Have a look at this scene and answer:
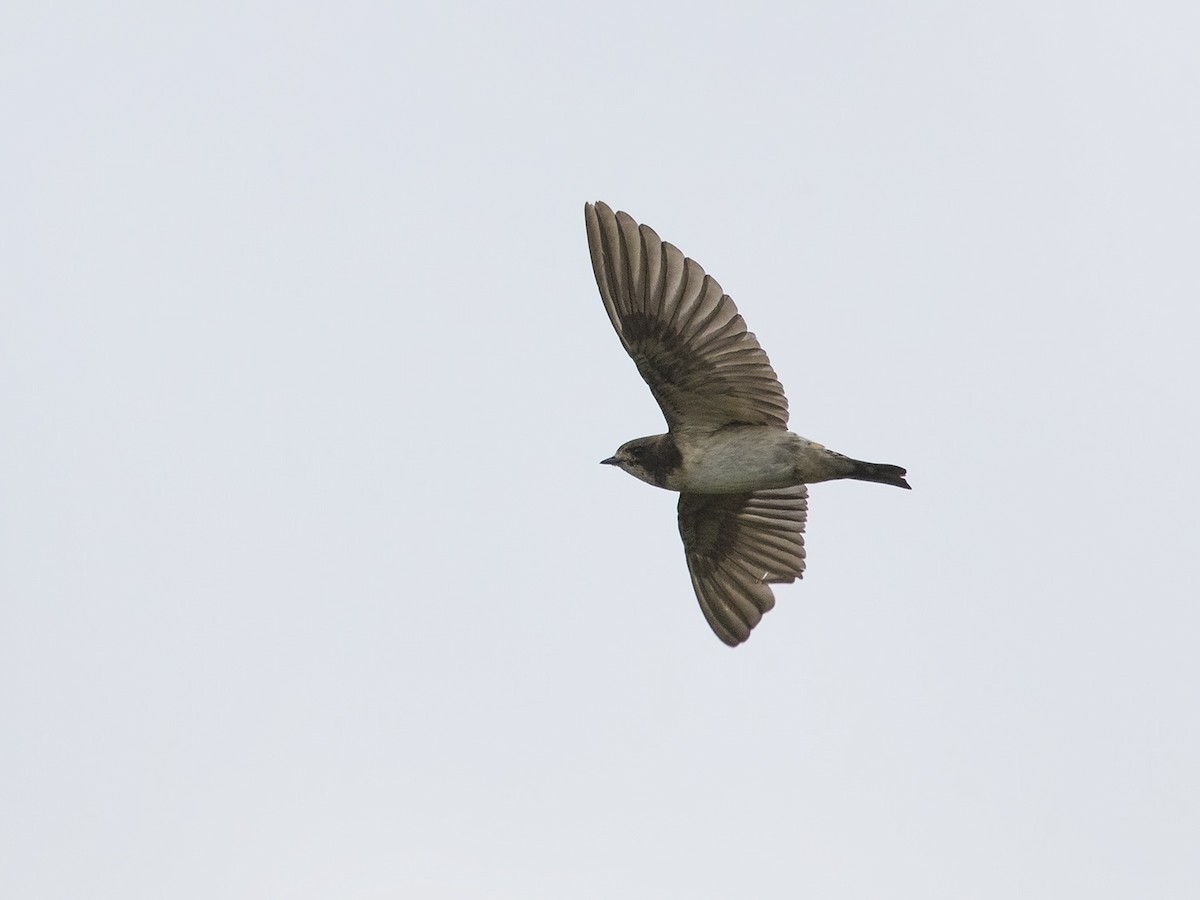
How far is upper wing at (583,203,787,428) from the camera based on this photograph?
1058 centimetres

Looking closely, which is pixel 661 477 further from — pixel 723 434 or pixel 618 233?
pixel 618 233

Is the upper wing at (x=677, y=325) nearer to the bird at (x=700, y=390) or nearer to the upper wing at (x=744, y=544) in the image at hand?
the bird at (x=700, y=390)

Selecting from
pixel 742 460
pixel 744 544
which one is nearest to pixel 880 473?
pixel 742 460

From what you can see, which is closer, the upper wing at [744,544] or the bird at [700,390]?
the bird at [700,390]

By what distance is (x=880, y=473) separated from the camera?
11.0 m

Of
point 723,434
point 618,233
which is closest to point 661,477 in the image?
point 723,434

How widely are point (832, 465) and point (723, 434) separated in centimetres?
67

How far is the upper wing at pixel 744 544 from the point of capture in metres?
12.0

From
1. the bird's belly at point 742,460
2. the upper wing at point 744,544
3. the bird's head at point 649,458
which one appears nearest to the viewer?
A: the bird's belly at point 742,460

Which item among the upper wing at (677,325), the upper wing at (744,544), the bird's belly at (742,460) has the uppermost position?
the upper wing at (677,325)

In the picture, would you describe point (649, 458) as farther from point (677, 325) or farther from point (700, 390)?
point (677, 325)

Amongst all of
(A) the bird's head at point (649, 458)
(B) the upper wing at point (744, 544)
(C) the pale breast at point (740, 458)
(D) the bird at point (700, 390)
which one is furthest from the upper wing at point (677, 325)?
(B) the upper wing at point (744, 544)

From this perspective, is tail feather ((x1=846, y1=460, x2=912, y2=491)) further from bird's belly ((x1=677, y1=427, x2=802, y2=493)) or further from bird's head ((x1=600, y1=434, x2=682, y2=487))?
bird's head ((x1=600, y1=434, x2=682, y2=487))

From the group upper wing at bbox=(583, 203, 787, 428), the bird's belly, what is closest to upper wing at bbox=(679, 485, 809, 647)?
the bird's belly
